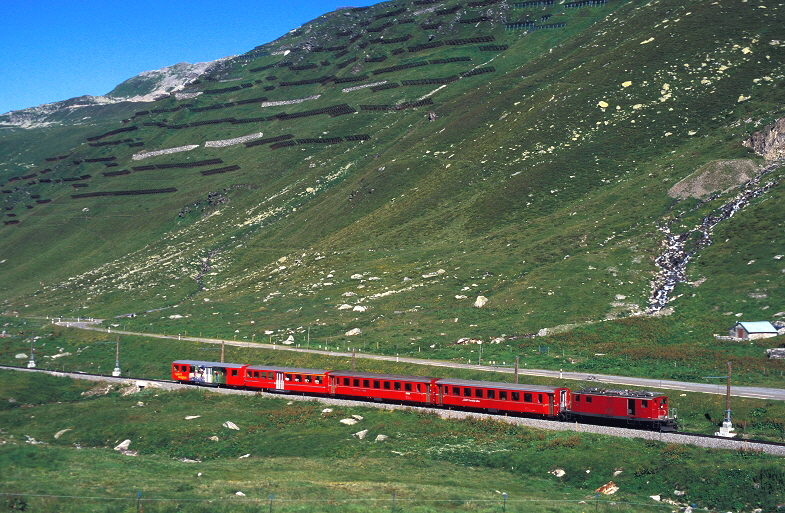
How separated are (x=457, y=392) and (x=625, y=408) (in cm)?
1424

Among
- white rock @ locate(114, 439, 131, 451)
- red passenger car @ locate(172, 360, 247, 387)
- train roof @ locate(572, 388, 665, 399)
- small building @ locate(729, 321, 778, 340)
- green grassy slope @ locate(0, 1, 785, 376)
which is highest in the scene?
green grassy slope @ locate(0, 1, 785, 376)

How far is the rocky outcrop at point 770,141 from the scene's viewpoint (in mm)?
113750

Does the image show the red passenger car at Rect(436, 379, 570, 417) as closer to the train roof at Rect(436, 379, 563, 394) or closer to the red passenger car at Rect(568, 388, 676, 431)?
the train roof at Rect(436, 379, 563, 394)

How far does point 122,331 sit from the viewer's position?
370ft

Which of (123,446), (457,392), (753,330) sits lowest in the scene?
(123,446)

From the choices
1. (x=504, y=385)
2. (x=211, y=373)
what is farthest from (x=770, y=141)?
(x=211, y=373)

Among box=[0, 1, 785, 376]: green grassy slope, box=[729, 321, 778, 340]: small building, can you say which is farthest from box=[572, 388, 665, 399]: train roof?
box=[729, 321, 778, 340]: small building

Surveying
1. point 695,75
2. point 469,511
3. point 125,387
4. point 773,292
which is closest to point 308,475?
point 469,511

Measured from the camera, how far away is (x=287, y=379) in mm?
71000

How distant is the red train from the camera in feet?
174

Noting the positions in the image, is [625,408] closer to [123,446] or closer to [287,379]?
[287,379]

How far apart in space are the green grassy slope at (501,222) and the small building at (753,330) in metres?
2.62

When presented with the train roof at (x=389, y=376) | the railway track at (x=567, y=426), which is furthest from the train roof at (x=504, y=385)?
the railway track at (x=567, y=426)

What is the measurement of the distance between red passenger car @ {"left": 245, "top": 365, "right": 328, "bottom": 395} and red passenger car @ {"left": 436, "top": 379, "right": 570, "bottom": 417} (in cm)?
1328
